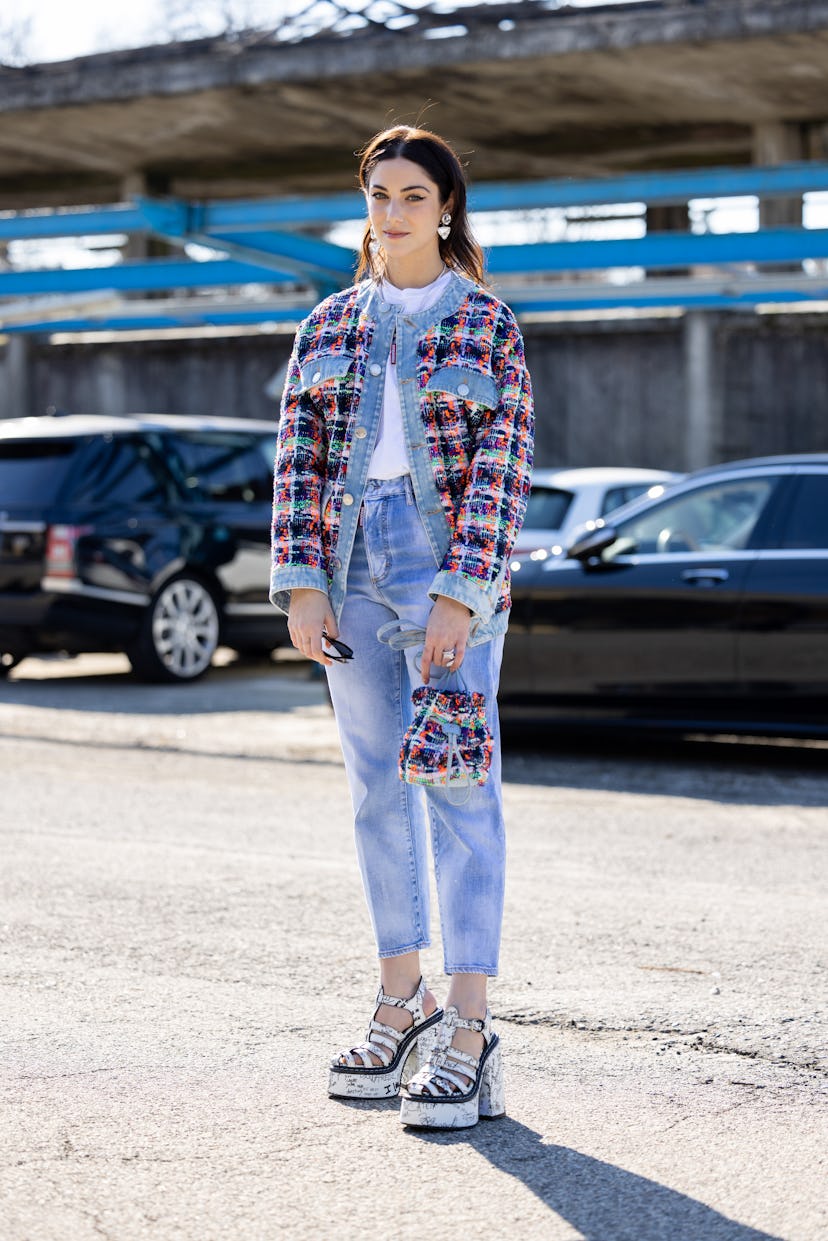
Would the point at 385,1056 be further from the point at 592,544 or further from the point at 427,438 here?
the point at 592,544

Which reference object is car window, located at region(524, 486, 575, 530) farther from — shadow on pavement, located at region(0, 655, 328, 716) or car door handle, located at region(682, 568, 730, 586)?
car door handle, located at region(682, 568, 730, 586)

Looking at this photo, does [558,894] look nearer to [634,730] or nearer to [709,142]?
[634,730]

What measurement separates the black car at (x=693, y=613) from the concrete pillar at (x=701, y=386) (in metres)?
9.15

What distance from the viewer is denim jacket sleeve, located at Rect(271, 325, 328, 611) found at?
145 inches

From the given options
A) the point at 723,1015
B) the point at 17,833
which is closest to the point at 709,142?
the point at 17,833

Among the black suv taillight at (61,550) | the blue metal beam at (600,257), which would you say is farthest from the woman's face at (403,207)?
the black suv taillight at (61,550)

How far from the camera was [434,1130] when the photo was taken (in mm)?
3502

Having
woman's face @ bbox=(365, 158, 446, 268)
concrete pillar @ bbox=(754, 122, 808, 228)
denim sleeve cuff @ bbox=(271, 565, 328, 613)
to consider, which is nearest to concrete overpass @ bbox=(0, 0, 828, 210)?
concrete pillar @ bbox=(754, 122, 808, 228)

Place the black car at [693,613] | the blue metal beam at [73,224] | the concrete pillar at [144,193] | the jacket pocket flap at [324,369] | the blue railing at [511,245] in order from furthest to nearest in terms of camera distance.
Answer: the concrete pillar at [144,193] < the blue metal beam at [73,224] < the blue railing at [511,245] < the black car at [693,613] < the jacket pocket flap at [324,369]

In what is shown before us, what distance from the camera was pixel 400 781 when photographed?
12.4 ft

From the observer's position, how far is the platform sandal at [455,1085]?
3.50m

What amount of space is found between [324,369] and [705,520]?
5.52m

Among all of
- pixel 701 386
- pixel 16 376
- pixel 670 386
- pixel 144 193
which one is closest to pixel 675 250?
pixel 701 386

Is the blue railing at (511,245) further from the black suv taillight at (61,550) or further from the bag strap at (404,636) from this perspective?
the bag strap at (404,636)
